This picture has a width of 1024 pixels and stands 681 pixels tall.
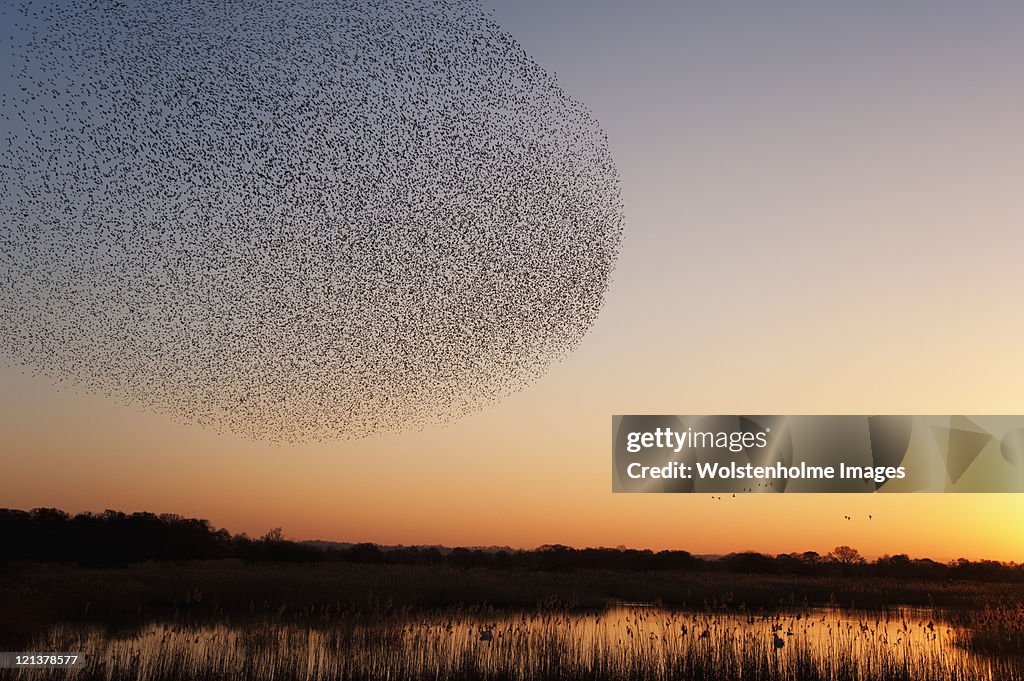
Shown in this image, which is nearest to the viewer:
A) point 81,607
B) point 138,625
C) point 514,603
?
point 138,625

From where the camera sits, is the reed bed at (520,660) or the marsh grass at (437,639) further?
the marsh grass at (437,639)

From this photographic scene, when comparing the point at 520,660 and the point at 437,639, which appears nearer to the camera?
the point at 520,660

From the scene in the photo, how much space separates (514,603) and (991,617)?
15.7m

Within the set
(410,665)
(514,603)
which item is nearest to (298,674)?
(410,665)

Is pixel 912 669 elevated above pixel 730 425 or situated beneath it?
situated beneath

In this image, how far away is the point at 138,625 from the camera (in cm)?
2267

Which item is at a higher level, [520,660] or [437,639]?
[437,639]

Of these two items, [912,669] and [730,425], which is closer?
[912,669]

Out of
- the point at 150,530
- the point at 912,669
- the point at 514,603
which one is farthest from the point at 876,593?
the point at 150,530

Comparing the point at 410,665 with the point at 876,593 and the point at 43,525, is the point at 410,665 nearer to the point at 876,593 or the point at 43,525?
the point at 876,593

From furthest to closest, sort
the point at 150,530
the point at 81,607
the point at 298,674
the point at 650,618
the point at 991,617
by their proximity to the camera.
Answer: the point at 150,530 < the point at 650,618 < the point at 81,607 < the point at 991,617 < the point at 298,674

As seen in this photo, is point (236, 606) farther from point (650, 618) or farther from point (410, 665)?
point (410, 665)

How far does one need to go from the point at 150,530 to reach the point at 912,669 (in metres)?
58.1

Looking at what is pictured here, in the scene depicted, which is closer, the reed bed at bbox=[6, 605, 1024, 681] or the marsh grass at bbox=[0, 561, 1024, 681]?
the reed bed at bbox=[6, 605, 1024, 681]
